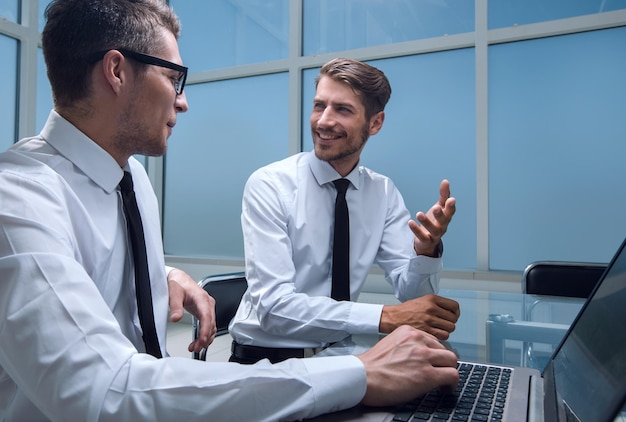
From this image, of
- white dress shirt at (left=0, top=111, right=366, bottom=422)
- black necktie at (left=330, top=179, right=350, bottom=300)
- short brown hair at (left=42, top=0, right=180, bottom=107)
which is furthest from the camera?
black necktie at (left=330, top=179, right=350, bottom=300)

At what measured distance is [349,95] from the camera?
5.73 feet

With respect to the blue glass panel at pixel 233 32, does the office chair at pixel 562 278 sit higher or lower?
lower

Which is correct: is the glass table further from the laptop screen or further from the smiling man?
the laptop screen

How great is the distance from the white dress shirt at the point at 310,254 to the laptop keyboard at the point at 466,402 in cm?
48

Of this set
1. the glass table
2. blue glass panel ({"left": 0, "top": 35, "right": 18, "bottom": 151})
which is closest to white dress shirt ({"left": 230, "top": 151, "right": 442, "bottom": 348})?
the glass table

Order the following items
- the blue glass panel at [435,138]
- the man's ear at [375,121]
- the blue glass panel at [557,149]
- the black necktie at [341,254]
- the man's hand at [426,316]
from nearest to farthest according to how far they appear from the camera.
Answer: the man's hand at [426,316] → the black necktie at [341,254] → the man's ear at [375,121] → the blue glass panel at [557,149] → the blue glass panel at [435,138]

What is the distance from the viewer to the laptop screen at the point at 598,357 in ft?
Answer: 1.53

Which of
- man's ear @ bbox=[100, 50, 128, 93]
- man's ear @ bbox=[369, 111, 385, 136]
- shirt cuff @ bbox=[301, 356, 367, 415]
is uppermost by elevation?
man's ear @ bbox=[369, 111, 385, 136]

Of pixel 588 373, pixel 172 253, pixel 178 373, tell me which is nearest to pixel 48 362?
pixel 178 373

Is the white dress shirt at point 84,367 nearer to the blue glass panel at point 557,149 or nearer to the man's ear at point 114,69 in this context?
the man's ear at point 114,69

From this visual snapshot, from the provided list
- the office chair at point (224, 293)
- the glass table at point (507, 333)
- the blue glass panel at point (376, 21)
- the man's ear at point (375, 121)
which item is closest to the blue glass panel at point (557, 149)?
the blue glass panel at point (376, 21)

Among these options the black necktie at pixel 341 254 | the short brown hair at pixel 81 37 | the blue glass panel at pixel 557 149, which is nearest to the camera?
the short brown hair at pixel 81 37

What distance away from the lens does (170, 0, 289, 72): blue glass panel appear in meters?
3.75

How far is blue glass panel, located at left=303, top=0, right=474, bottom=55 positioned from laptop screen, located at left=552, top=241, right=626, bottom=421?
271 centimetres
